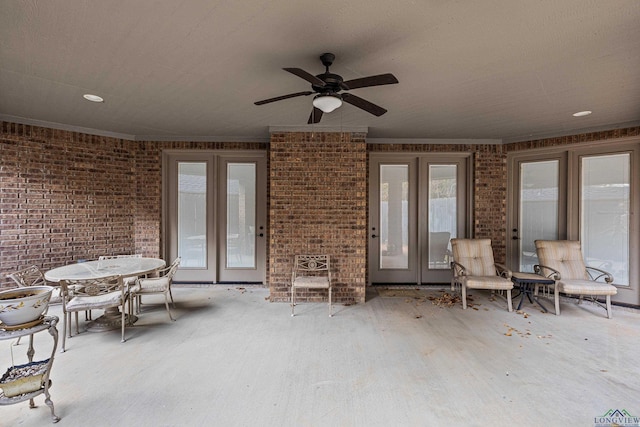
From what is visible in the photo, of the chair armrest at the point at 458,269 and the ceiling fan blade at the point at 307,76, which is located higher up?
the ceiling fan blade at the point at 307,76

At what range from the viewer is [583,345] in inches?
109

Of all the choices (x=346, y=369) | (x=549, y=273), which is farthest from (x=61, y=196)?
(x=549, y=273)

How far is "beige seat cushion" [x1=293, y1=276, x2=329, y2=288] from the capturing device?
11.5 ft

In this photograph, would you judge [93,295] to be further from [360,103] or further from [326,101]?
[360,103]

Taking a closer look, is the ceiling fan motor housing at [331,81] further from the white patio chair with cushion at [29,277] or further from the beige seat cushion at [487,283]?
the white patio chair with cushion at [29,277]

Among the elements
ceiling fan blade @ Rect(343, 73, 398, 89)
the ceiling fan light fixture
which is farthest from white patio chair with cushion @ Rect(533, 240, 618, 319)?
the ceiling fan light fixture

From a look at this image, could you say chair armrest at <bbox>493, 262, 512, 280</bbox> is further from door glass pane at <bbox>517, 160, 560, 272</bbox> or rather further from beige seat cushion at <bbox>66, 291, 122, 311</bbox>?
beige seat cushion at <bbox>66, 291, 122, 311</bbox>

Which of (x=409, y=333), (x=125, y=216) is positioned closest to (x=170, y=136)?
(x=125, y=216)

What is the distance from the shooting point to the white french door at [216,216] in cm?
485

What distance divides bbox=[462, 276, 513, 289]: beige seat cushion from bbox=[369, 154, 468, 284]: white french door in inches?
42.2

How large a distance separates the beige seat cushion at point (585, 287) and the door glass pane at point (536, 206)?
1008 mm

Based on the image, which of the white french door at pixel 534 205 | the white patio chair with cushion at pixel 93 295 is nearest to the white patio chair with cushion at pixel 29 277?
the white patio chair with cushion at pixel 93 295

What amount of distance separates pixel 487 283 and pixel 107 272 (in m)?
4.64

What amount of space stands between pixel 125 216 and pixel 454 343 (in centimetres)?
522
